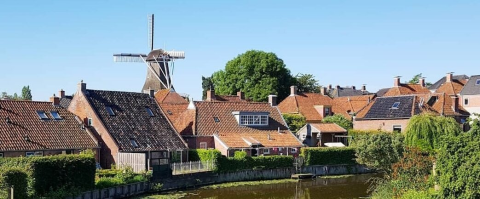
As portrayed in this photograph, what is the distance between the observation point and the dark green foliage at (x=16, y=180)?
25812 millimetres

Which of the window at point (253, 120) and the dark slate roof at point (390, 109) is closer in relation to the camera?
the window at point (253, 120)

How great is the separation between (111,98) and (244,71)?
35.9 metres

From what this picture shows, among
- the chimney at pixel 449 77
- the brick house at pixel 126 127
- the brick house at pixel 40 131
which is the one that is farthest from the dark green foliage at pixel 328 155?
the chimney at pixel 449 77

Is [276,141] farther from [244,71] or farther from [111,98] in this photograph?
[244,71]

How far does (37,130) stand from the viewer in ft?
126

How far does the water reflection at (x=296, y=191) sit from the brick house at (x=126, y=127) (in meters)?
5.56

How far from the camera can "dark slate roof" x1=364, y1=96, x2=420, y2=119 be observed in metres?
59.3

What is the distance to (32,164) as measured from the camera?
28938mm

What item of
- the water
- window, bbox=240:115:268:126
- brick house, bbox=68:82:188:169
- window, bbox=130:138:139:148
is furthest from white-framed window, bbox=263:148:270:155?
window, bbox=130:138:139:148

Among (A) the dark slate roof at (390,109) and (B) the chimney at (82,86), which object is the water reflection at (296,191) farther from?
(A) the dark slate roof at (390,109)

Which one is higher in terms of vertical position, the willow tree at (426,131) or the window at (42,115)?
the window at (42,115)

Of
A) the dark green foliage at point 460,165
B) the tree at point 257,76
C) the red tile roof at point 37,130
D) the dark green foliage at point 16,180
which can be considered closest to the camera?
the dark green foliage at point 460,165

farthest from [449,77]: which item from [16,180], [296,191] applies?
[16,180]

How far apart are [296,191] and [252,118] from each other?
1487cm
